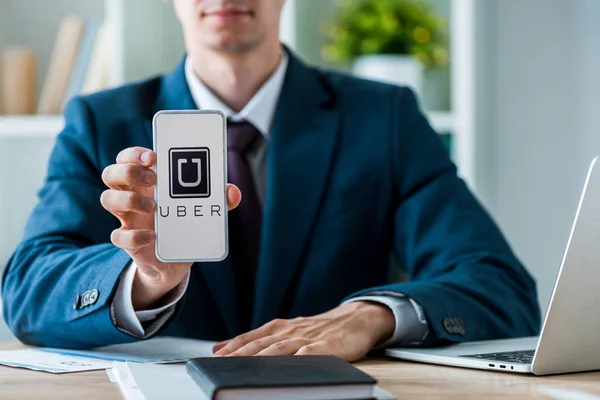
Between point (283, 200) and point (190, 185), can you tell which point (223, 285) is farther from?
point (190, 185)

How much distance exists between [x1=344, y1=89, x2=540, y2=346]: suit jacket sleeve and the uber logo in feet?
1.24

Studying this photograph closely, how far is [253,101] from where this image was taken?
72.4 inches

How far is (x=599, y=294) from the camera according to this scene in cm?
103

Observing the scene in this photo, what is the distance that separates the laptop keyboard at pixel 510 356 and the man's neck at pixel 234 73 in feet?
2.84

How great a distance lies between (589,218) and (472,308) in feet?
1.53

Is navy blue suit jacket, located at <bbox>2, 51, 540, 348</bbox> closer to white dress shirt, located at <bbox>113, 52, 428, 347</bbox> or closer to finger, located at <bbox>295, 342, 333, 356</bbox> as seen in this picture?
white dress shirt, located at <bbox>113, 52, 428, 347</bbox>

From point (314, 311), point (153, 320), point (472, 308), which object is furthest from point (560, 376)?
point (314, 311)

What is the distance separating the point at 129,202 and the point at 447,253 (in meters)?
0.73

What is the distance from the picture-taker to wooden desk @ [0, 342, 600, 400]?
0.96m

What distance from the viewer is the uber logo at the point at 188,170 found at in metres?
1.07

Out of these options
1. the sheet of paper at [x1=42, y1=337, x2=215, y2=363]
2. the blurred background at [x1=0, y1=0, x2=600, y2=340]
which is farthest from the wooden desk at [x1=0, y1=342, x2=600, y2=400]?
the blurred background at [x1=0, y1=0, x2=600, y2=340]

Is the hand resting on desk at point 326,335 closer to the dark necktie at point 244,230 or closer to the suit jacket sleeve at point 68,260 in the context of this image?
the suit jacket sleeve at point 68,260

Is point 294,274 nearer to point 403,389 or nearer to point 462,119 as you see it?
point 403,389

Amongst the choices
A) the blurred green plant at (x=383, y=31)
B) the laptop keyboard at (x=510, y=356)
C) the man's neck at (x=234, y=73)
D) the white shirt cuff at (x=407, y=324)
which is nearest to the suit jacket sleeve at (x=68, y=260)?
the man's neck at (x=234, y=73)
